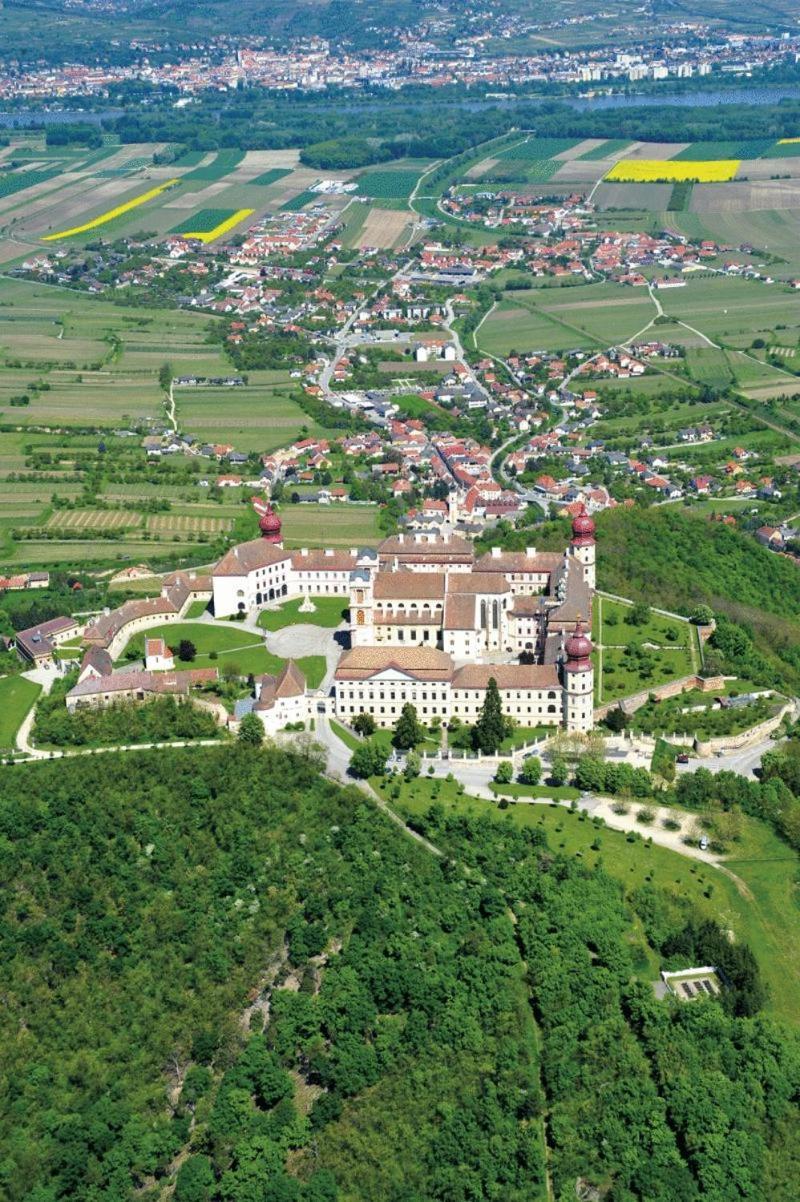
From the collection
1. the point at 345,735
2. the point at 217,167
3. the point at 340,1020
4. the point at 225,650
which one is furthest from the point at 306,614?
the point at 217,167

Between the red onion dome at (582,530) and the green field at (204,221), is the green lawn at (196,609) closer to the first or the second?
the red onion dome at (582,530)

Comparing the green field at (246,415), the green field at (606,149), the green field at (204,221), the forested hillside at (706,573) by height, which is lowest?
the green field at (204,221)

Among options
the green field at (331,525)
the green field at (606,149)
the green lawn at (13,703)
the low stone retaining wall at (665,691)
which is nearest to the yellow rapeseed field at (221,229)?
the green field at (606,149)

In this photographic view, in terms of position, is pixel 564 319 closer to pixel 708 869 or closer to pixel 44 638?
pixel 44 638

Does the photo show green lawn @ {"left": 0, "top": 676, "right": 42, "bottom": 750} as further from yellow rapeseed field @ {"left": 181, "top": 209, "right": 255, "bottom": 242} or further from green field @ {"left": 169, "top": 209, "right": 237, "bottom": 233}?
green field @ {"left": 169, "top": 209, "right": 237, "bottom": 233}

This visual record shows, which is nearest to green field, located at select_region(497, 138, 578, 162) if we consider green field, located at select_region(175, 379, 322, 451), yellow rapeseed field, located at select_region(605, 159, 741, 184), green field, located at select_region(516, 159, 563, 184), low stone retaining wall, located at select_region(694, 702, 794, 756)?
green field, located at select_region(516, 159, 563, 184)

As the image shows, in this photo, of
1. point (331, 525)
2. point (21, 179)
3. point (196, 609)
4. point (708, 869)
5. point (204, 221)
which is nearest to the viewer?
point (708, 869)
